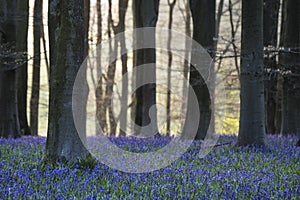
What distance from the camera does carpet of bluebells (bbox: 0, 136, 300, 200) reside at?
5.89 metres

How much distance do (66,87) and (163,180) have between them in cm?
233

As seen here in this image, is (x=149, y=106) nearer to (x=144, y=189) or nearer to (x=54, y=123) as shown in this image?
(x=54, y=123)

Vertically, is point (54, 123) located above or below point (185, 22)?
below

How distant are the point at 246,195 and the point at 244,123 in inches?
237

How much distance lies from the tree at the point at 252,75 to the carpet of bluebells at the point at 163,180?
2049 millimetres

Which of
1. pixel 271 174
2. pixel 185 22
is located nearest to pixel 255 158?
pixel 271 174

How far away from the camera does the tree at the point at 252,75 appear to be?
1177cm

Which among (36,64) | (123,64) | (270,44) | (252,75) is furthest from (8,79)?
(123,64)

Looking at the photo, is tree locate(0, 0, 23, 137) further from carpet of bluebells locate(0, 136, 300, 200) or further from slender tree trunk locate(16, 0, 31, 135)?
carpet of bluebells locate(0, 136, 300, 200)

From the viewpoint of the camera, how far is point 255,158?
9.93 m

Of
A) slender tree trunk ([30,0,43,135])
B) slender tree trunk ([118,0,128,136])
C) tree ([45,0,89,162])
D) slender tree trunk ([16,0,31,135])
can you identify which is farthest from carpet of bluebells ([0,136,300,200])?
slender tree trunk ([118,0,128,136])

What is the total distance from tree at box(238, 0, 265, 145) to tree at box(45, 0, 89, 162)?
16.1ft

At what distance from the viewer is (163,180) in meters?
7.07

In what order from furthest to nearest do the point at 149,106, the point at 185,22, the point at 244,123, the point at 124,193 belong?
the point at 185,22
the point at 149,106
the point at 244,123
the point at 124,193
